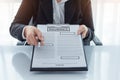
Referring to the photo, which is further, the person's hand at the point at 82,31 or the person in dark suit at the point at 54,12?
the person in dark suit at the point at 54,12

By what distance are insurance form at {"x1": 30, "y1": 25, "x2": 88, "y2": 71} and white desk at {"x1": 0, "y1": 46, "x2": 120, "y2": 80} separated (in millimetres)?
26

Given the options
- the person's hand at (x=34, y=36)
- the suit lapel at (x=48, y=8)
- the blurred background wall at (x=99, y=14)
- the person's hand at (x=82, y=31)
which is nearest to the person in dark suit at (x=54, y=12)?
the suit lapel at (x=48, y=8)

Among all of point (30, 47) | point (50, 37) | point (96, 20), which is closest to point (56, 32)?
point (50, 37)

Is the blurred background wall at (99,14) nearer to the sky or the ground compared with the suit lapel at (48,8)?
nearer to the ground

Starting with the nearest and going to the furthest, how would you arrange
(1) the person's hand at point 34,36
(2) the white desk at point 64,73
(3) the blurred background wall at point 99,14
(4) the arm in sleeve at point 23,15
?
(2) the white desk at point 64,73 < (1) the person's hand at point 34,36 < (4) the arm in sleeve at point 23,15 < (3) the blurred background wall at point 99,14

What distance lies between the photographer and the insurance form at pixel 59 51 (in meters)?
0.92

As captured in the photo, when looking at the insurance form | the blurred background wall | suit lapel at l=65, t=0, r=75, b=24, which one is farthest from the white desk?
the blurred background wall

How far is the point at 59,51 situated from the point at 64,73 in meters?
0.11

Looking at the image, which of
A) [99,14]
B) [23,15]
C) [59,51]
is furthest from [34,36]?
[99,14]

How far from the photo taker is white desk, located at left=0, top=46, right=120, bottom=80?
0.90 metres

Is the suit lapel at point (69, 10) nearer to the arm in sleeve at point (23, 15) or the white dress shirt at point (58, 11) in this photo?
the white dress shirt at point (58, 11)

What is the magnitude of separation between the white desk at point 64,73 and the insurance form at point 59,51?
3 cm

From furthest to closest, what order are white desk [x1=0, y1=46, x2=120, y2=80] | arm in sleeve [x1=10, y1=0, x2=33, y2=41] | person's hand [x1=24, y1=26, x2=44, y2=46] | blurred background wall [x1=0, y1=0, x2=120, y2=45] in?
blurred background wall [x1=0, y1=0, x2=120, y2=45]
arm in sleeve [x1=10, y1=0, x2=33, y2=41]
person's hand [x1=24, y1=26, x2=44, y2=46]
white desk [x1=0, y1=46, x2=120, y2=80]

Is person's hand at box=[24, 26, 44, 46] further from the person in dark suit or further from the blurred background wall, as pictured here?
the blurred background wall
